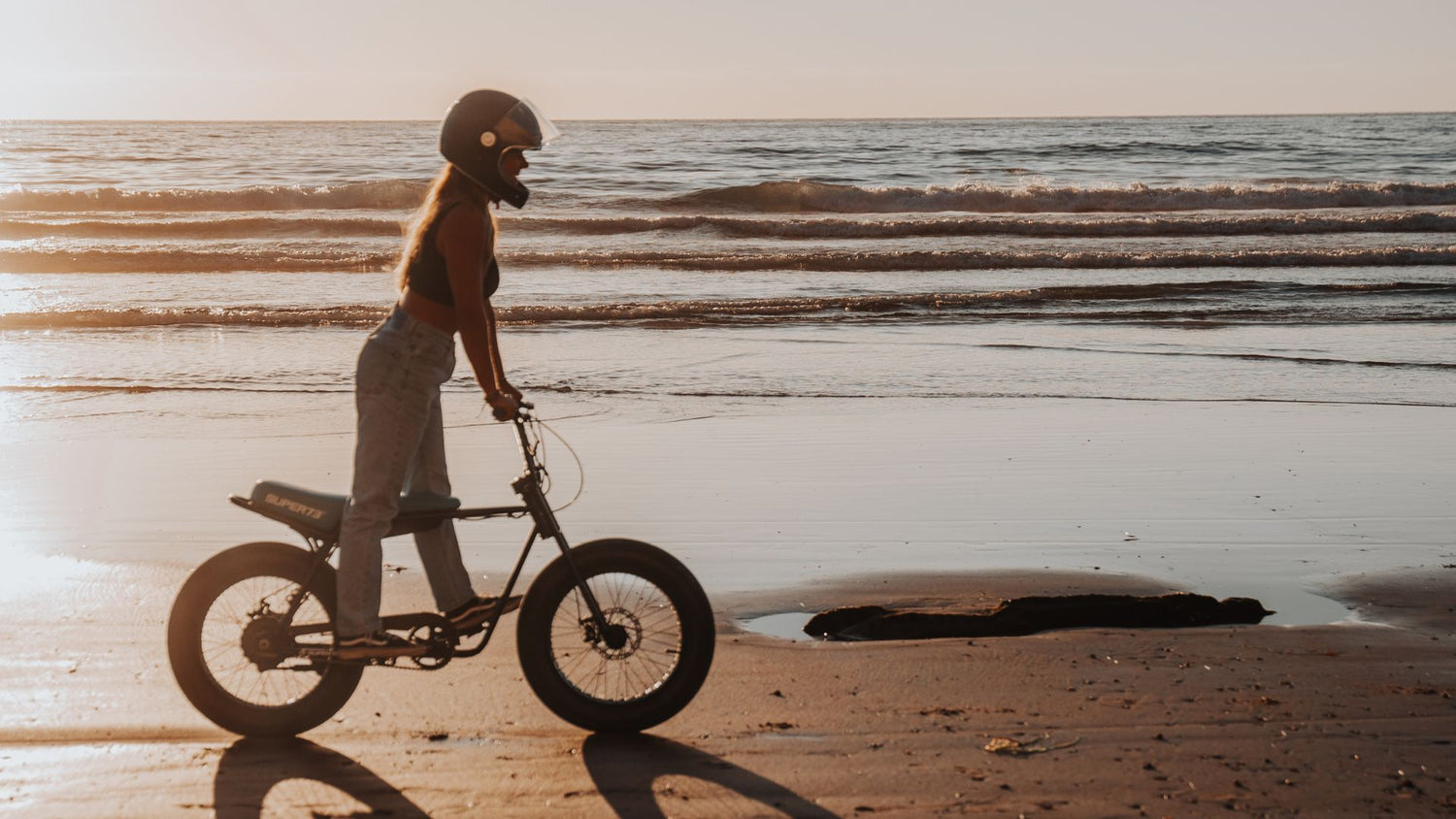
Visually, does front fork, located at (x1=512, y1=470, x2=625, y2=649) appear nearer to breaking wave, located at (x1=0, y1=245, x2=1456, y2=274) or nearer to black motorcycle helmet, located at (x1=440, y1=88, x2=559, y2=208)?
black motorcycle helmet, located at (x1=440, y1=88, x2=559, y2=208)

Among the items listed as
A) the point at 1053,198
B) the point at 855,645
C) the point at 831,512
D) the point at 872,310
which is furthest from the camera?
the point at 1053,198

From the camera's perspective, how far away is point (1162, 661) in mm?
4637

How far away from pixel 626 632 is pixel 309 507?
994 mm

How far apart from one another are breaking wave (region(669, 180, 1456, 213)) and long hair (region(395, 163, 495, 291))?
2743 centimetres

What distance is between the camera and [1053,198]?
32.0 m

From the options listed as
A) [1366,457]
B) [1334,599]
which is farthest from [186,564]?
[1366,457]

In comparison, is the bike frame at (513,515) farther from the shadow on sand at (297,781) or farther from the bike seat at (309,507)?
the shadow on sand at (297,781)

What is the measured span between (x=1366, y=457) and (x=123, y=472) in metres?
6.85

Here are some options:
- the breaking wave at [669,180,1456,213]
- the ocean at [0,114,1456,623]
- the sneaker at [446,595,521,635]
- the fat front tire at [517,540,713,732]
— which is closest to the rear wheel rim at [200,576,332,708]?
the sneaker at [446,595,521,635]

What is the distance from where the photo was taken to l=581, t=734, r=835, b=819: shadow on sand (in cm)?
358

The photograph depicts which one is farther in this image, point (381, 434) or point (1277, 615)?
point (1277, 615)

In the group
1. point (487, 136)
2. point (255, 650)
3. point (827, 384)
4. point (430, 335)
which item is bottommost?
point (827, 384)

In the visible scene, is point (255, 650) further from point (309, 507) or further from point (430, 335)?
point (430, 335)

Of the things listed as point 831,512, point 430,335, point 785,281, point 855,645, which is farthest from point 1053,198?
point 430,335
